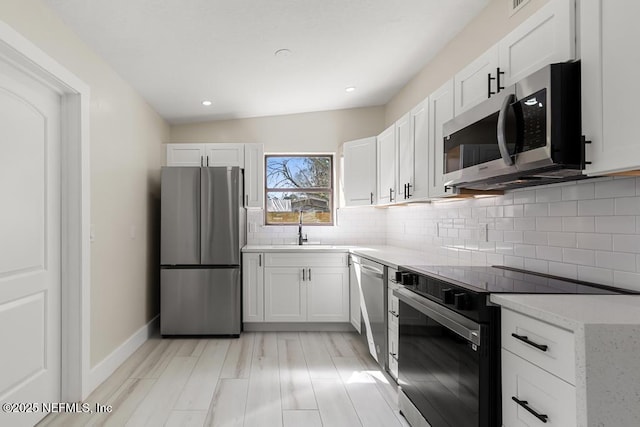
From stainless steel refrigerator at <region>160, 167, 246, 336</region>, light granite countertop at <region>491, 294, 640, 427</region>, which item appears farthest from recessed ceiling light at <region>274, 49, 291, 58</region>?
light granite countertop at <region>491, 294, 640, 427</region>

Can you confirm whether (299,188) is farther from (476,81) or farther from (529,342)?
(529,342)

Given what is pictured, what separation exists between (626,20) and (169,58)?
2.83 m

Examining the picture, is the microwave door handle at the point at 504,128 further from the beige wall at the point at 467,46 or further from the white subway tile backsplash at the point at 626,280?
the beige wall at the point at 467,46

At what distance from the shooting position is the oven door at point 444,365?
59.4 inches

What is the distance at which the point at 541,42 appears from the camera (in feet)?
5.44

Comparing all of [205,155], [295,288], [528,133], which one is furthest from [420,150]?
[205,155]

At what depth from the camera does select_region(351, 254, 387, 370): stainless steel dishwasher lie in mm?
2873

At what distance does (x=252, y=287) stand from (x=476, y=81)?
2.91 metres

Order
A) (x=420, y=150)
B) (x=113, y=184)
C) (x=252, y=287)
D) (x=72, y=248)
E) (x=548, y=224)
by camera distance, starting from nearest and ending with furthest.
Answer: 1. (x=548, y=224)
2. (x=72, y=248)
3. (x=420, y=150)
4. (x=113, y=184)
5. (x=252, y=287)

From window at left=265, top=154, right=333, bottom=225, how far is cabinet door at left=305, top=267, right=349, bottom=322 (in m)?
0.89

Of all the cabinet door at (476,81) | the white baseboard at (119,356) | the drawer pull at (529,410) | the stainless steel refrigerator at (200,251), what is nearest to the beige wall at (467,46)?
the cabinet door at (476,81)

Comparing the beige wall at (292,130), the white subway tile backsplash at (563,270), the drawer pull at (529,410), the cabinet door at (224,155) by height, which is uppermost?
Result: the beige wall at (292,130)

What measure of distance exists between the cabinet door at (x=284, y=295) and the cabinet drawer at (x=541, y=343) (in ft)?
9.08

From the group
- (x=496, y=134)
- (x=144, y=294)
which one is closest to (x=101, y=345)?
(x=144, y=294)
